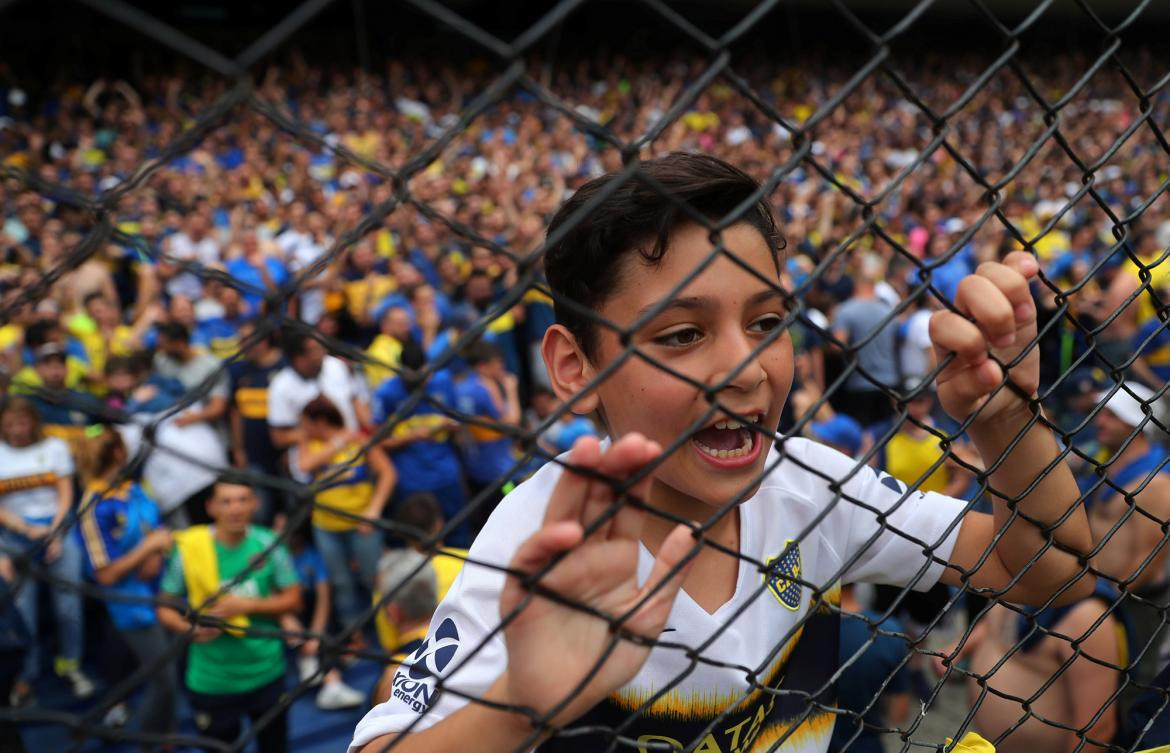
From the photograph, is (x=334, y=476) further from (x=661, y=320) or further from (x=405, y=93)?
(x=405, y=93)

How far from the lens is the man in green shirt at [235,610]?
378cm

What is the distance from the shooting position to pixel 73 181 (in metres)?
10.5

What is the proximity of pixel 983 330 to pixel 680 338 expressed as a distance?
412 mm

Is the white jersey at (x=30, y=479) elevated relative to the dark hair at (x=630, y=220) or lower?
elevated

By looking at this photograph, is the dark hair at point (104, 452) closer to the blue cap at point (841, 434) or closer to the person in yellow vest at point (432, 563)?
the person in yellow vest at point (432, 563)

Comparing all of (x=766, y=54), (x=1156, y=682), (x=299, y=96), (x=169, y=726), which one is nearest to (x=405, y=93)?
(x=299, y=96)

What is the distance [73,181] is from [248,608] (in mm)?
8654

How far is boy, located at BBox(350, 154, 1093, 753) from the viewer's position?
924 mm

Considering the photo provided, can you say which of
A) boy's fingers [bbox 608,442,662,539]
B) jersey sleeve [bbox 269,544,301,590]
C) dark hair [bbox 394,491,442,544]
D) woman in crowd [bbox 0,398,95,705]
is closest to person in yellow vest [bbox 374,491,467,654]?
dark hair [bbox 394,491,442,544]

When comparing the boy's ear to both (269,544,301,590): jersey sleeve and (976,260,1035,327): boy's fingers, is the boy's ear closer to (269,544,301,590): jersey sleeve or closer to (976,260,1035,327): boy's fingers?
(976,260,1035,327): boy's fingers

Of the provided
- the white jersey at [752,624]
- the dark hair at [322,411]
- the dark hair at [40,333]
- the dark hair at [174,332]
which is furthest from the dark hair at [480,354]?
the white jersey at [752,624]

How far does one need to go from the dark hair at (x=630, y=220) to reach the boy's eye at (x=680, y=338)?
0.11 meters

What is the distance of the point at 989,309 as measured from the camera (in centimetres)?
120

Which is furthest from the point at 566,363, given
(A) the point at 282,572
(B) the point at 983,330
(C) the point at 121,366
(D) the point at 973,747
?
(C) the point at 121,366
